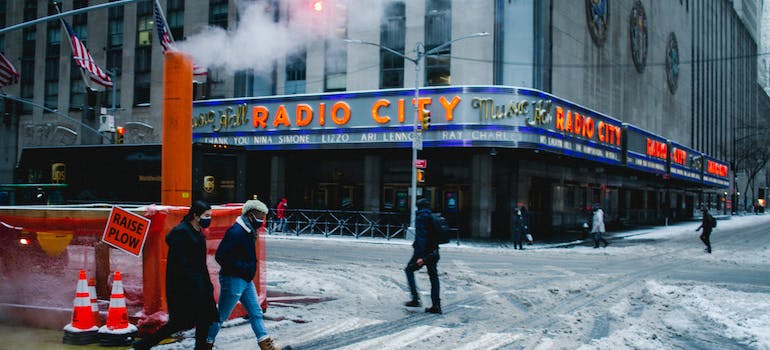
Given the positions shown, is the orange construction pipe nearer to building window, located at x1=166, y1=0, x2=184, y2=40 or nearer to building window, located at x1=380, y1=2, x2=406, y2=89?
building window, located at x1=380, y1=2, x2=406, y2=89

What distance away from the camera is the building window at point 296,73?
34.3 m

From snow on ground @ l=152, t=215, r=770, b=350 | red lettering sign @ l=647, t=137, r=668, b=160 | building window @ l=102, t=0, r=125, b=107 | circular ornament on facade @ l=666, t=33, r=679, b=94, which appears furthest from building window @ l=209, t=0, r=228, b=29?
circular ornament on facade @ l=666, t=33, r=679, b=94

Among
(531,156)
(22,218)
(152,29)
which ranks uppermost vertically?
(152,29)

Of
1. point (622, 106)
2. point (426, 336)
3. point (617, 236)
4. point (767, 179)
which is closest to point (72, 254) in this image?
point (426, 336)

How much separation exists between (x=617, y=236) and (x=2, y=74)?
29305 mm

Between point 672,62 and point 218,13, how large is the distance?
135ft

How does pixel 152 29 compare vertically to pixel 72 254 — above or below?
above

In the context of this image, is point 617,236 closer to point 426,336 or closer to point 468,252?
point 468,252

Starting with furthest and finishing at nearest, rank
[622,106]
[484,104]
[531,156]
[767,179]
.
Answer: [767,179] < [622,106] < [531,156] < [484,104]

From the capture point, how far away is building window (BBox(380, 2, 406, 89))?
107 ft

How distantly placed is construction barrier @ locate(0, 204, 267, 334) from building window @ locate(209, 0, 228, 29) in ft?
94.2

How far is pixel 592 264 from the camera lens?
19.1 metres

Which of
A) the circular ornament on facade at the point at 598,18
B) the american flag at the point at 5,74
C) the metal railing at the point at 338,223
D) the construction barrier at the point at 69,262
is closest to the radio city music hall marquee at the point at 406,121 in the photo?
the metal railing at the point at 338,223

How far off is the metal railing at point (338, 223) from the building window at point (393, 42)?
6695 millimetres
